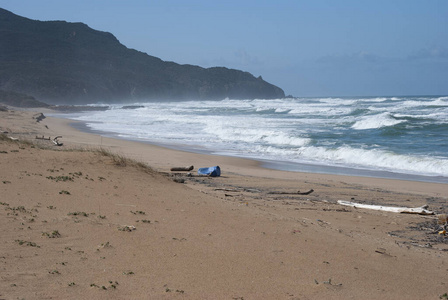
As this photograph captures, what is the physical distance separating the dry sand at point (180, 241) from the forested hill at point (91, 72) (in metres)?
91.3

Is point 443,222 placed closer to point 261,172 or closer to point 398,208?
point 398,208

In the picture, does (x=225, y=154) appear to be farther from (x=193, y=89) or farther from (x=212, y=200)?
(x=193, y=89)

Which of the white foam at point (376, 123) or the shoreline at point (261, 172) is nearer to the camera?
the shoreline at point (261, 172)

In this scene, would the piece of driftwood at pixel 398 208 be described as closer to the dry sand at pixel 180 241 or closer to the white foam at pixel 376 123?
the dry sand at pixel 180 241

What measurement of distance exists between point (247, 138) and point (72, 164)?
1826cm

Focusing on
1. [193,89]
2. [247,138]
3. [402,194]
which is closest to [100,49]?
[193,89]

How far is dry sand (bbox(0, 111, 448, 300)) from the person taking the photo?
168 inches

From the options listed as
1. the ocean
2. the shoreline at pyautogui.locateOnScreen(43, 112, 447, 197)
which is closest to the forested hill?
the ocean

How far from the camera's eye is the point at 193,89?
139 m

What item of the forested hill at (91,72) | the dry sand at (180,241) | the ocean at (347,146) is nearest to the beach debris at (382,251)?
the dry sand at (180,241)

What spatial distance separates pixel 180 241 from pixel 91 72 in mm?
124579

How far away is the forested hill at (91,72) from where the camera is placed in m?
98.1

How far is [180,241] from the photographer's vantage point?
5461mm

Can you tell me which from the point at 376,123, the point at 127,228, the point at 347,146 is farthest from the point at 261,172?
the point at 376,123
